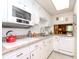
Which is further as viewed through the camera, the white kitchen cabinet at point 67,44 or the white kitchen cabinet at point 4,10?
the white kitchen cabinet at point 67,44

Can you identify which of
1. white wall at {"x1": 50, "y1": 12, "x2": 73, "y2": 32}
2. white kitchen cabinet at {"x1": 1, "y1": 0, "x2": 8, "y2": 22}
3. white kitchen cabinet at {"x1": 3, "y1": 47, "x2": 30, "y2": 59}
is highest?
white wall at {"x1": 50, "y1": 12, "x2": 73, "y2": 32}

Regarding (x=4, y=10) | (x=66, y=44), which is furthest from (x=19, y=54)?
(x=66, y=44)

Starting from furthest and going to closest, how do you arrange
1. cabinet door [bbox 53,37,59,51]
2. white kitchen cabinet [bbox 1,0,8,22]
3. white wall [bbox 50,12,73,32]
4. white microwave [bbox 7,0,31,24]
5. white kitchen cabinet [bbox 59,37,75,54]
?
white wall [bbox 50,12,73,32] < cabinet door [bbox 53,37,59,51] < white kitchen cabinet [bbox 59,37,75,54] < white microwave [bbox 7,0,31,24] < white kitchen cabinet [bbox 1,0,8,22]

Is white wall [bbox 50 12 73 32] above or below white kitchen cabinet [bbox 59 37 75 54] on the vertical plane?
above

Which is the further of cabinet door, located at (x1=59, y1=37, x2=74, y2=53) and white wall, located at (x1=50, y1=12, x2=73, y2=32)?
white wall, located at (x1=50, y1=12, x2=73, y2=32)

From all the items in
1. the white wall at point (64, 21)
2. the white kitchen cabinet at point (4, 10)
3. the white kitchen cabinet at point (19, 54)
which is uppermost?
the white wall at point (64, 21)

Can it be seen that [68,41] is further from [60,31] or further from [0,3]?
[0,3]

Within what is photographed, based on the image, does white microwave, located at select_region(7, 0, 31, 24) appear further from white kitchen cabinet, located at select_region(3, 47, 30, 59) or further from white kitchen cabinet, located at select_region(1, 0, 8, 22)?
white kitchen cabinet, located at select_region(3, 47, 30, 59)

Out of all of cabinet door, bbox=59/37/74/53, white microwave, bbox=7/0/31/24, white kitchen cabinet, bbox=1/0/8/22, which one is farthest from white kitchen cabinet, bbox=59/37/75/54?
white kitchen cabinet, bbox=1/0/8/22

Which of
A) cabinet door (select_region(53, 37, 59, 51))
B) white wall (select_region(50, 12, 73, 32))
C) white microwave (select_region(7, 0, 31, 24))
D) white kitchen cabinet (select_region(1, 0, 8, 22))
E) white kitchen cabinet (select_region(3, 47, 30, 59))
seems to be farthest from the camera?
white wall (select_region(50, 12, 73, 32))

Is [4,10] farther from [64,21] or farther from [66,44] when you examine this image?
[64,21]

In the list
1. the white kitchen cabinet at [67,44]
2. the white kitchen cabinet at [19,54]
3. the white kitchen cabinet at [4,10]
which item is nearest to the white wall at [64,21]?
the white kitchen cabinet at [67,44]

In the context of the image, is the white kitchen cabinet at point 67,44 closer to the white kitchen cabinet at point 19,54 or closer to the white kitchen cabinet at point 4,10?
the white kitchen cabinet at point 19,54

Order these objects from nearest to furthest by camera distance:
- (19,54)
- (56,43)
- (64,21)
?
(19,54) → (56,43) → (64,21)
